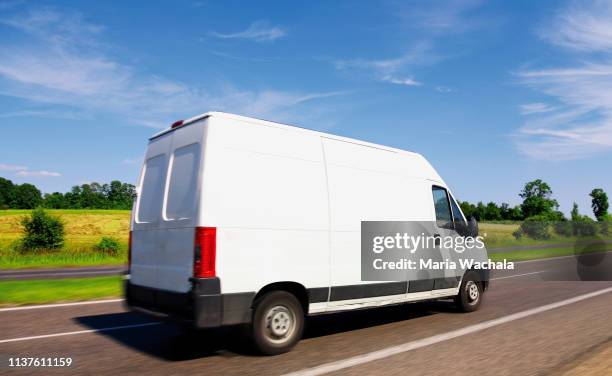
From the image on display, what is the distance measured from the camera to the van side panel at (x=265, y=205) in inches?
203

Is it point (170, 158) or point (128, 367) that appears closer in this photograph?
point (128, 367)

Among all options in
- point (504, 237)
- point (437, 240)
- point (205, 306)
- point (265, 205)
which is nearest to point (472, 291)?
point (437, 240)

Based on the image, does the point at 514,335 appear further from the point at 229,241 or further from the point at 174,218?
the point at 174,218

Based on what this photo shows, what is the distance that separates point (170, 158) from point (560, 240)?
53.5 meters

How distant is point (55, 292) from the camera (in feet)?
37.0

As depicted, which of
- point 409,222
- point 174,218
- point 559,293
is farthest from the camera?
point 559,293

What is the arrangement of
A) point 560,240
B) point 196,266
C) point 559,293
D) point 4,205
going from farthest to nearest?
point 4,205 < point 560,240 < point 559,293 < point 196,266

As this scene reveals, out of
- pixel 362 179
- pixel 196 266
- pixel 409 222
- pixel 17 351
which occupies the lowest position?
pixel 17 351

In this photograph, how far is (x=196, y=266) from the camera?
507cm

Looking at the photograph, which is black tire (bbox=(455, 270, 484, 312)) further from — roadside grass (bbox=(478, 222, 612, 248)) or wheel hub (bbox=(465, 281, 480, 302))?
roadside grass (bbox=(478, 222, 612, 248))

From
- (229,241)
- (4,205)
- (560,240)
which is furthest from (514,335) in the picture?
(4,205)

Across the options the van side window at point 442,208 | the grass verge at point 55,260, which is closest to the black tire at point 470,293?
the van side window at point 442,208

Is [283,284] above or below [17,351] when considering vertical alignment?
above

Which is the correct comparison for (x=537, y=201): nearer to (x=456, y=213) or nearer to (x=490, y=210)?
(x=490, y=210)
